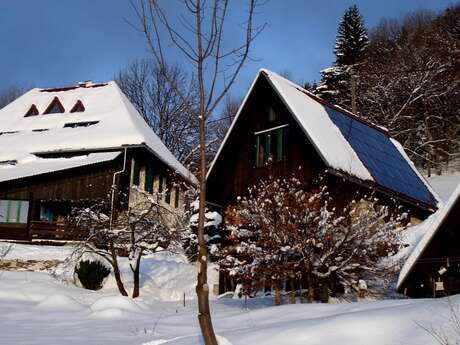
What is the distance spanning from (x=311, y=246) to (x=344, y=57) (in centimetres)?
3398

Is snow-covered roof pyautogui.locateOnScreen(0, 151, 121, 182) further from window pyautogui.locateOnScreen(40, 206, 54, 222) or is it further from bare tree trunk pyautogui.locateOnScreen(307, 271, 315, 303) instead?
bare tree trunk pyautogui.locateOnScreen(307, 271, 315, 303)

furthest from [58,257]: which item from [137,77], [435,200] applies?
[137,77]

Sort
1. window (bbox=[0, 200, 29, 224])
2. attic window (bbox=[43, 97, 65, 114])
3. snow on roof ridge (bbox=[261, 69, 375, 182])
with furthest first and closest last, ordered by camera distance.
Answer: attic window (bbox=[43, 97, 65, 114])
window (bbox=[0, 200, 29, 224])
snow on roof ridge (bbox=[261, 69, 375, 182])

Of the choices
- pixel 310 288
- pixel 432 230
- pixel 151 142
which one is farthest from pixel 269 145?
pixel 151 142

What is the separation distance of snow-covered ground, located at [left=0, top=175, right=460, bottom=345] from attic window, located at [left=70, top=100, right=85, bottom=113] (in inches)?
401

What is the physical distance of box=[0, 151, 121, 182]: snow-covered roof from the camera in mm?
23748

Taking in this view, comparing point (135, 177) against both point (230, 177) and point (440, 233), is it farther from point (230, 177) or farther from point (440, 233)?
point (440, 233)

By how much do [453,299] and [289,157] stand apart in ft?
37.3

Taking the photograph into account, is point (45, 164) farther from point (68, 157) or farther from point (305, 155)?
point (305, 155)

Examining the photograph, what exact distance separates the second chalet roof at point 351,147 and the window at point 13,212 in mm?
11471

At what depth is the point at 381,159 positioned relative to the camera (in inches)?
738

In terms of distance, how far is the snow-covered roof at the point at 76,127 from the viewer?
86.1 feet

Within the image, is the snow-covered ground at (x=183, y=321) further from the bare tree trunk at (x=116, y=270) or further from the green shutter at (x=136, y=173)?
the green shutter at (x=136, y=173)


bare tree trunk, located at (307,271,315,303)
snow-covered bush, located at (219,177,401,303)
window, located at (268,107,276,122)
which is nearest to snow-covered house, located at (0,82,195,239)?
window, located at (268,107,276,122)
